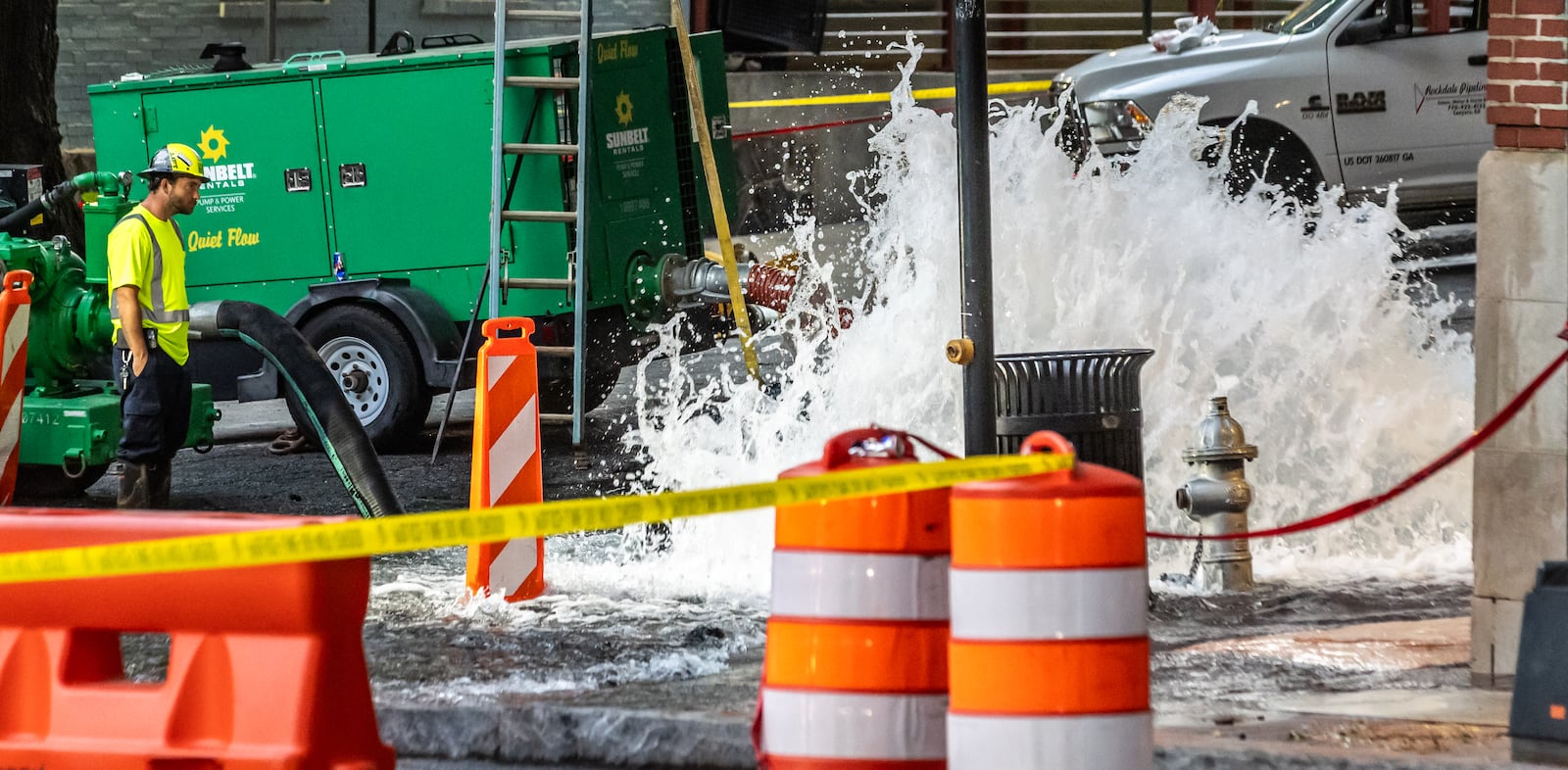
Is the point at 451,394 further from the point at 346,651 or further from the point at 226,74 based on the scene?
the point at 346,651

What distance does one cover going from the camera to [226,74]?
40.5ft

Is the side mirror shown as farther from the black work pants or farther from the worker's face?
the black work pants

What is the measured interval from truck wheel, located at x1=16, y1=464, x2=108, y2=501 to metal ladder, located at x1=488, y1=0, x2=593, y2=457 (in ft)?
8.15

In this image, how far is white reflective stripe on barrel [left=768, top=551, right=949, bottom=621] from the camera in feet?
14.9

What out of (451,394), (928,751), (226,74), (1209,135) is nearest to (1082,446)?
(928,751)

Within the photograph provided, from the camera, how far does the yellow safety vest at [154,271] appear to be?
9453mm

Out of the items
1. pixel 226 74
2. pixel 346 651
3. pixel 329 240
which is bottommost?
pixel 346 651

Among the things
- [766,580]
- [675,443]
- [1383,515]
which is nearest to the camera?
[766,580]

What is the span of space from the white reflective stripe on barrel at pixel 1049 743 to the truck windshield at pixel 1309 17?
37.1 feet

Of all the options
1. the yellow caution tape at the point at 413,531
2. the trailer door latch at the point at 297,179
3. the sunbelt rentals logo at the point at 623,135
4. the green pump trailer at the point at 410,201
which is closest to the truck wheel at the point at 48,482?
the green pump trailer at the point at 410,201

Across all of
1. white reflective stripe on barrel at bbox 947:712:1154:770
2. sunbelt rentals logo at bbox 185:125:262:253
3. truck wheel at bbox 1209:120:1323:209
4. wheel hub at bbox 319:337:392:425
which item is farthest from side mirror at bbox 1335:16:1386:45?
white reflective stripe on barrel at bbox 947:712:1154:770

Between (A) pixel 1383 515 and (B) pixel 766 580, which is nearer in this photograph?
(B) pixel 766 580

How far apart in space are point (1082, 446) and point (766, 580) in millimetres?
1622

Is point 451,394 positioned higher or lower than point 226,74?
lower
